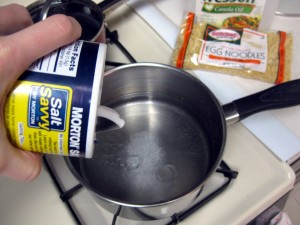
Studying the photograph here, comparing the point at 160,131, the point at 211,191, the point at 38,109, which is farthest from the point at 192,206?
the point at 38,109

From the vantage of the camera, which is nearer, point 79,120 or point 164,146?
point 79,120

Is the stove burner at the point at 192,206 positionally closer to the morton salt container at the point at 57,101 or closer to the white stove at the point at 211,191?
the white stove at the point at 211,191

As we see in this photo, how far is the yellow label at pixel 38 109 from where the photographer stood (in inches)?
12.9

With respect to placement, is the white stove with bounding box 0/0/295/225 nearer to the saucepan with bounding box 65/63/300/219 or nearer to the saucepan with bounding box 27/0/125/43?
the saucepan with bounding box 65/63/300/219

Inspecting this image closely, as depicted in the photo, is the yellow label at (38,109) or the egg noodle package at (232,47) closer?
the yellow label at (38,109)

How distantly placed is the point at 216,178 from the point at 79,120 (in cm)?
24

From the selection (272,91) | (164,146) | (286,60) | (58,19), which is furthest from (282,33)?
(58,19)

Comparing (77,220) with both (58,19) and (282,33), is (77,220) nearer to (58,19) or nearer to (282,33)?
(58,19)

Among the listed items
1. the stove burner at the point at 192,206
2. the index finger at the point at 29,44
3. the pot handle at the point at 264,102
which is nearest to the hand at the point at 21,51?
the index finger at the point at 29,44

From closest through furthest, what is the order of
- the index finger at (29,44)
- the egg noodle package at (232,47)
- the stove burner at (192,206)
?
the index finger at (29,44)
the stove burner at (192,206)
the egg noodle package at (232,47)

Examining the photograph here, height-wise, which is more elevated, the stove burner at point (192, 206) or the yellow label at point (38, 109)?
the yellow label at point (38, 109)

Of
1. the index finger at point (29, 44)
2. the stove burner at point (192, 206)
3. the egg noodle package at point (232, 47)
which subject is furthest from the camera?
the egg noodle package at point (232, 47)

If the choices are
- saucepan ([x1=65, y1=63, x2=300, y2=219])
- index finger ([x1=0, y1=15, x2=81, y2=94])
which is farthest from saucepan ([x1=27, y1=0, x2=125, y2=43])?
index finger ([x1=0, y1=15, x2=81, y2=94])

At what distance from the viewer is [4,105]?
0.33m
